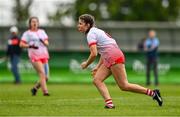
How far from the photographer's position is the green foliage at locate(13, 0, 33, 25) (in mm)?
55844

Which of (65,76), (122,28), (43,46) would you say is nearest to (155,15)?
(122,28)

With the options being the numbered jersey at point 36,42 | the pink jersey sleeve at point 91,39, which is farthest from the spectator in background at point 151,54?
the pink jersey sleeve at point 91,39

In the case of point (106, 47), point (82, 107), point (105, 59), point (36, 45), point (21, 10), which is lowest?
point (21, 10)

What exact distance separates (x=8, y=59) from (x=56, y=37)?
470 centimetres

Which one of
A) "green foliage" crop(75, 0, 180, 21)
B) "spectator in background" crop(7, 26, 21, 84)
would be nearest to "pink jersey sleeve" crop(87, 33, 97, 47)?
"spectator in background" crop(7, 26, 21, 84)

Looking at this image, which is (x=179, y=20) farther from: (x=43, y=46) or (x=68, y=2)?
(x=43, y=46)

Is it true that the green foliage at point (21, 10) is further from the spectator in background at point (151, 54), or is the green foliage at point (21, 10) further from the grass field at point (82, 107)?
the grass field at point (82, 107)

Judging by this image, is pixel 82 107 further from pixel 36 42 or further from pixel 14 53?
pixel 14 53

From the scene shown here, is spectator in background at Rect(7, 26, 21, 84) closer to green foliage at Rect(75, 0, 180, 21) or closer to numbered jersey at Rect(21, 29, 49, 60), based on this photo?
numbered jersey at Rect(21, 29, 49, 60)

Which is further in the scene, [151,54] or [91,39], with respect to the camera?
[151,54]

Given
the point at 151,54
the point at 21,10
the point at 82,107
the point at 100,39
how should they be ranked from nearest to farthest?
the point at 100,39 < the point at 82,107 < the point at 151,54 < the point at 21,10

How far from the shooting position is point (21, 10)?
56688mm

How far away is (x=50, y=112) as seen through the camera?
16703 millimetres

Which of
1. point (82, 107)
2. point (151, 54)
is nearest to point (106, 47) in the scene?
point (82, 107)
